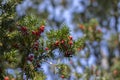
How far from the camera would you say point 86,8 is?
2064 cm

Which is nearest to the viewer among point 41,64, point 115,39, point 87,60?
point 41,64

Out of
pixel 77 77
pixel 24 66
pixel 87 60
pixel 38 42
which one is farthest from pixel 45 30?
pixel 87 60

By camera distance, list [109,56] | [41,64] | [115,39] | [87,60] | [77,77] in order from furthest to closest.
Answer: [109,56]
[115,39]
[87,60]
[77,77]
[41,64]

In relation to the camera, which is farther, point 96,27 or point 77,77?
point 96,27

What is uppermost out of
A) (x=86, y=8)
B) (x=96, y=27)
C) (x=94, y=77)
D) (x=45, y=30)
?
(x=86, y=8)

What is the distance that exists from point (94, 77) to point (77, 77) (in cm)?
56

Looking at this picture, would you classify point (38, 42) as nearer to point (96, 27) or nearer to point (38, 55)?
point (38, 55)

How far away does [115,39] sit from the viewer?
2006cm

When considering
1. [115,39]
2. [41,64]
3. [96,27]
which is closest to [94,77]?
[96,27]

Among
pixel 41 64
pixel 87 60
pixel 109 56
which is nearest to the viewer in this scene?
pixel 41 64

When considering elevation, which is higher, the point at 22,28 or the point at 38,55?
the point at 22,28

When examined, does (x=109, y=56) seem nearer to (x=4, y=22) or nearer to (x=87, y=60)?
(x=87, y=60)

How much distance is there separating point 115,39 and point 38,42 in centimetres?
1264

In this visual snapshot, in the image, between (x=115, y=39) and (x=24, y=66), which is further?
(x=115, y=39)
